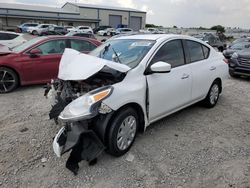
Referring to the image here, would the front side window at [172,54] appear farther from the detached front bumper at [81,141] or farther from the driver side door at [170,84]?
the detached front bumper at [81,141]

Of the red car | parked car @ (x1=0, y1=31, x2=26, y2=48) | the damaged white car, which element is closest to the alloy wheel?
the red car

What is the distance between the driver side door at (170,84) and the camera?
3521mm

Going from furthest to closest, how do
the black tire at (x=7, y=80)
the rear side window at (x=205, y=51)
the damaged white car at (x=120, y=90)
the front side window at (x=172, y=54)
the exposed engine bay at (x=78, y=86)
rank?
the black tire at (x=7, y=80) < the rear side window at (x=205, y=51) < the front side window at (x=172, y=54) < the exposed engine bay at (x=78, y=86) < the damaged white car at (x=120, y=90)

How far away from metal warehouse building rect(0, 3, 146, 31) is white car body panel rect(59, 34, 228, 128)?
48.9 metres

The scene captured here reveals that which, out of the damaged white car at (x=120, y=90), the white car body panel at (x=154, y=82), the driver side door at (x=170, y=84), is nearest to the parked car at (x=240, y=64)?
the white car body panel at (x=154, y=82)

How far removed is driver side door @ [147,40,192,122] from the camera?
11.6 ft

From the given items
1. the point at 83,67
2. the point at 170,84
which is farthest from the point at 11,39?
the point at 170,84

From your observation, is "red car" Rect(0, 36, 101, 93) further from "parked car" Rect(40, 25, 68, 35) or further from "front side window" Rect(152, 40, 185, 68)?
"parked car" Rect(40, 25, 68, 35)

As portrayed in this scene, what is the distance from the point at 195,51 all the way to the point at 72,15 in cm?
5775

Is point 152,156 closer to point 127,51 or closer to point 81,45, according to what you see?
point 127,51

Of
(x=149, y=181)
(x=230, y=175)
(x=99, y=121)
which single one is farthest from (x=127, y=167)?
(x=230, y=175)

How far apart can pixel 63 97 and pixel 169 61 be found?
1814 mm

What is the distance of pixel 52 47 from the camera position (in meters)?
6.68

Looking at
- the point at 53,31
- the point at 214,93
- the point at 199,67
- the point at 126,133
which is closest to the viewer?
the point at 126,133
